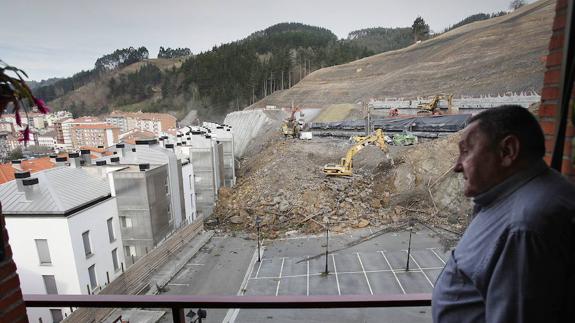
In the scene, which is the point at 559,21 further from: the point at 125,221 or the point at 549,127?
the point at 125,221

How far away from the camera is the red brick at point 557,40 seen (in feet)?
4.83

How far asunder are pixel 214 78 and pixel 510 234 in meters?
65.2

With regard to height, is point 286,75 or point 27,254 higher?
point 286,75

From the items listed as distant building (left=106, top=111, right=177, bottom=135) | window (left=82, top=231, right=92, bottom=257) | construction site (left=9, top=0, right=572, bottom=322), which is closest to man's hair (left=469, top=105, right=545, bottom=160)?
construction site (left=9, top=0, right=572, bottom=322)

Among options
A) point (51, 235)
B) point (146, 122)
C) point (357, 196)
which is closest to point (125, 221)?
point (51, 235)

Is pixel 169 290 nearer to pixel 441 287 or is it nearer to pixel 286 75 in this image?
pixel 441 287

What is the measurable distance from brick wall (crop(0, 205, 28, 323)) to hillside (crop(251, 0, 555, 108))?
34041 mm

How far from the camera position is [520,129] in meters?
0.98

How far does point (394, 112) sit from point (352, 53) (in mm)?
41737

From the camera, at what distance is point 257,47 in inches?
2990

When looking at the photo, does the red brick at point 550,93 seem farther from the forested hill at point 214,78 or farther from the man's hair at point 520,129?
the forested hill at point 214,78

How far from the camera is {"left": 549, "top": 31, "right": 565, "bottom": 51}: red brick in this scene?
1.47m

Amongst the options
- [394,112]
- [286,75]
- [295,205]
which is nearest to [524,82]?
[394,112]

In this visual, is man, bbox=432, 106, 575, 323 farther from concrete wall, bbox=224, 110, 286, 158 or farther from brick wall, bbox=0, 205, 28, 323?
concrete wall, bbox=224, 110, 286, 158
